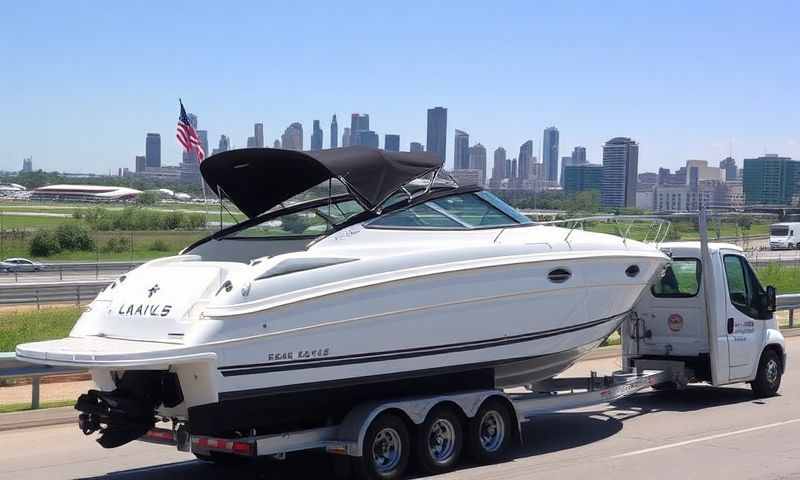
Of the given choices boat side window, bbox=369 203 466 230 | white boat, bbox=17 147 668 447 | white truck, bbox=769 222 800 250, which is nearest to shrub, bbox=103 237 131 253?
white truck, bbox=769 222 800 250

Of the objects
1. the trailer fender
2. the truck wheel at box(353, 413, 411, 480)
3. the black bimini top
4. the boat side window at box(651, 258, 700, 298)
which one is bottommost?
the truck wheel at box(353, 413, 411, 480)

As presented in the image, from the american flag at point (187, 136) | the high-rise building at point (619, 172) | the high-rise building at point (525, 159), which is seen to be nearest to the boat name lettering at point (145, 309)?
the american flag at point (187, 136)

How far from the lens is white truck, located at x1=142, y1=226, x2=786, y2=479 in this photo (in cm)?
918

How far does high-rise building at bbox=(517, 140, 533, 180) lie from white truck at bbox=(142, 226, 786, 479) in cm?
2802

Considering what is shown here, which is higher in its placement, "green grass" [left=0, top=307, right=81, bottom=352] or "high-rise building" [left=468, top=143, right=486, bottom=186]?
"high-rise building" [left=468, top=143, right=486, bottom=186]

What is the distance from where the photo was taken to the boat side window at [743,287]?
45.9 feet

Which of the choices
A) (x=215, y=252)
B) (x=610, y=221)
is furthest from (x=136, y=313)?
(x=610, y=221)

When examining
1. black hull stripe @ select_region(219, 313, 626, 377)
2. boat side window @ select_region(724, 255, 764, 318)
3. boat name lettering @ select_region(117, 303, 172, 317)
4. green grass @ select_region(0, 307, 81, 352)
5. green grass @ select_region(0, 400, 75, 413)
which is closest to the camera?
black hull stripe @ select_region(219, 313, 626, 377)

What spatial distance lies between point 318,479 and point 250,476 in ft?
2.48

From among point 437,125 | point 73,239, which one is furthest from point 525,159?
point 73,239

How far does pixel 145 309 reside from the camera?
901 cm

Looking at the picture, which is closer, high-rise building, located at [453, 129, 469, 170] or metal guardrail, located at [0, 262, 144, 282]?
high-rise building, located at [453, 129, 469, 170]

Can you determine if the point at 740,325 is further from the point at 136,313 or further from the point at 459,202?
the point at 136,313

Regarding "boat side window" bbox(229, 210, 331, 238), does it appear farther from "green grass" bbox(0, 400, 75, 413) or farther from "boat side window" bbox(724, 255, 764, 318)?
"boat side window" bbox(724, 255, 764, 318)
